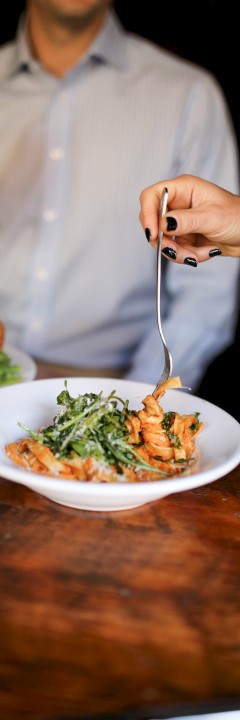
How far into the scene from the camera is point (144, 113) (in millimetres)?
2619

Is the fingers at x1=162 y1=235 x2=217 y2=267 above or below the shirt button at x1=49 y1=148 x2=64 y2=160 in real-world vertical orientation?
below

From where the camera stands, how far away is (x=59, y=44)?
2643mm

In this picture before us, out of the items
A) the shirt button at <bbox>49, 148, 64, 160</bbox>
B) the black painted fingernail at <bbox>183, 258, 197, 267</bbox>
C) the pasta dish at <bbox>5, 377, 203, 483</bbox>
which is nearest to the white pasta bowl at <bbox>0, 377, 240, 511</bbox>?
the pasta dish at <bbox>5, 377, 203, 483</bbox>

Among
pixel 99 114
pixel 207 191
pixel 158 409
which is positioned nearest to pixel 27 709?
pixel 158 409

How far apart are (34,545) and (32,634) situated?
0.19 m

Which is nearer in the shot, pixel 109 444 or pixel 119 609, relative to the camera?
pixel 119 609

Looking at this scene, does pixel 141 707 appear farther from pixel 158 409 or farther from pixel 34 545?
pixel 158 409

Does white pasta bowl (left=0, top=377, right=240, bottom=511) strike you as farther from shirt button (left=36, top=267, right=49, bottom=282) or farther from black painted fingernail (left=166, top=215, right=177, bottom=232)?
shirt button (left=36, top=267, right=49, bottom=282)

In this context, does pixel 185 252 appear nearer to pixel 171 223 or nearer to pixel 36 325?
pixel 171 223

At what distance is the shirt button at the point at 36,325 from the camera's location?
2.69 meters

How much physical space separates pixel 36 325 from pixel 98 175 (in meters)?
0.62

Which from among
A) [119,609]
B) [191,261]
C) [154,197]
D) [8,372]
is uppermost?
[154,197]

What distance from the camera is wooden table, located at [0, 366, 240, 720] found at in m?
0.82

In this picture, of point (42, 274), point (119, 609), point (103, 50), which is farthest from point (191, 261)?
point (103, 50)
